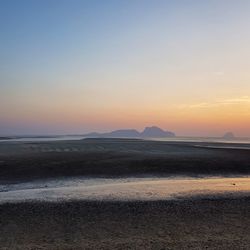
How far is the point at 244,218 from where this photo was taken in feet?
55.6

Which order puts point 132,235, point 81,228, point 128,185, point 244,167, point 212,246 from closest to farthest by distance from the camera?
point 212,246
point 132,235
point 81,228
point 128,185
point 244,167

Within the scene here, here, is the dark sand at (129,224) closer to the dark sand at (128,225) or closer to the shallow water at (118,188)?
the dark sand at (128,225)

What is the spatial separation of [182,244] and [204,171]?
2458 cm

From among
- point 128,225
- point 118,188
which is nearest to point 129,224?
point 128,225

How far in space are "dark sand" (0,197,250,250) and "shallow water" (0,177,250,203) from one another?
2.00 m

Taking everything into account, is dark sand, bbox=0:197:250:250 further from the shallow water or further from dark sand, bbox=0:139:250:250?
the shallow water

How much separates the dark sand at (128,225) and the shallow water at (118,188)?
1997 mm

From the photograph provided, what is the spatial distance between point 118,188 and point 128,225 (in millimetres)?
10056

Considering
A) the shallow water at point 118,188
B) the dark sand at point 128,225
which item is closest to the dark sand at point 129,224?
the dark sand at point 128,225

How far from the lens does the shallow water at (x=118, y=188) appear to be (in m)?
22.2

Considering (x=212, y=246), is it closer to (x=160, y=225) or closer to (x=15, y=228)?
(x=160, y=225)

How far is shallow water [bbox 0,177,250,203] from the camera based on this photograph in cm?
2222

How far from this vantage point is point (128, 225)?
15.8 meters

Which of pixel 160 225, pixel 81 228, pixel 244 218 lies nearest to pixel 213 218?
pixel 244 218
